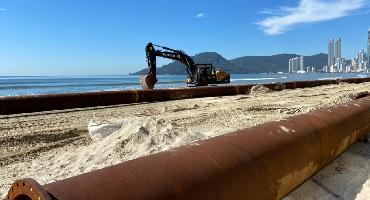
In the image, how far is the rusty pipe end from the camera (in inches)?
63.4

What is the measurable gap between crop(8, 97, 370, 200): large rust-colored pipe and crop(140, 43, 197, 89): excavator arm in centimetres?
1741

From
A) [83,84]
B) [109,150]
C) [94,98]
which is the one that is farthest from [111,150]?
[83,84]

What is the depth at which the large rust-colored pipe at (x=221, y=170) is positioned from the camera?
5.82 feet

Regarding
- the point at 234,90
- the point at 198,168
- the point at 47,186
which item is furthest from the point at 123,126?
the point at 234,90

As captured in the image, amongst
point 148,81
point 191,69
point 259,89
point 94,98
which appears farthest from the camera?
point 191,69

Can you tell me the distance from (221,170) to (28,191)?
3.41 ft

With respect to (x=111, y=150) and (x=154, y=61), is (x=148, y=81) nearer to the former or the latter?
(x=154, y=61)

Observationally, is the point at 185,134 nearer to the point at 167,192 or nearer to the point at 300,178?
the point at 300,178

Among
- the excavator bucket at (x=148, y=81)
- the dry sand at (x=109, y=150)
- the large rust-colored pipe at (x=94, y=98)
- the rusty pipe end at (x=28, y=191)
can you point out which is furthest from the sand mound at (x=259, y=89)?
the rusty pipe end at (x=28, y=191)

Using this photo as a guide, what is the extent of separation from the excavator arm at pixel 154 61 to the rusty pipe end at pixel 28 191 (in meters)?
19.3

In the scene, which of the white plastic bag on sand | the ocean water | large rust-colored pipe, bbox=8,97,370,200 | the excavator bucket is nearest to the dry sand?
the white plastic bag on sand

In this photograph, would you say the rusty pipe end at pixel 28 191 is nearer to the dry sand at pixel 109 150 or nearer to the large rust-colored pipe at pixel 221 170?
the large rust-colored pipe at pixel 221 170

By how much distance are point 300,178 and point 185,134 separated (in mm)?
2274

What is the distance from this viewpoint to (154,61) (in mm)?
23078
